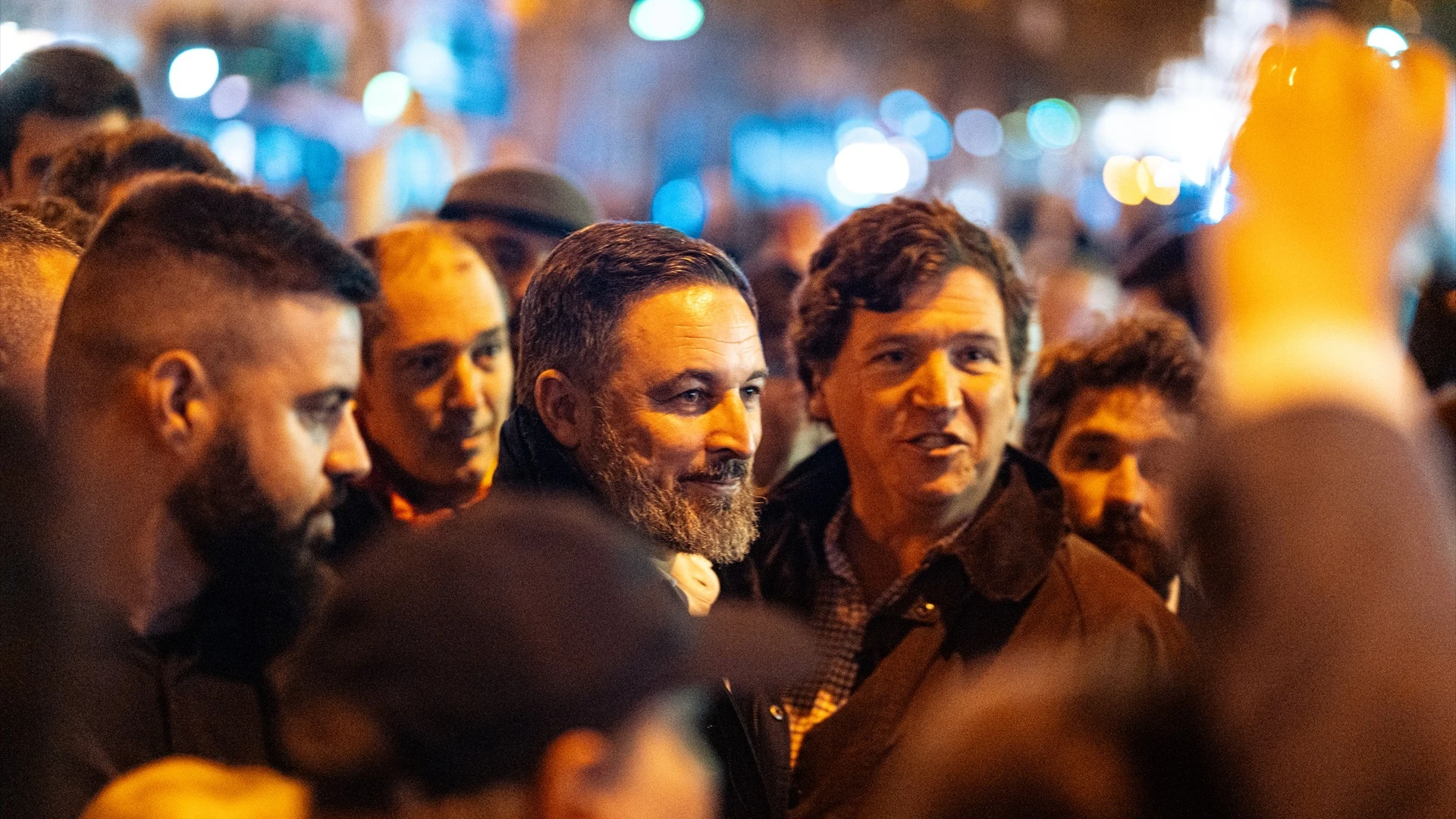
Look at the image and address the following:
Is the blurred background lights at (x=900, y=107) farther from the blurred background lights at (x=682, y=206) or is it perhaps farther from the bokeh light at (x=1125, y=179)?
the blurred background lights at (x=682, y=206)

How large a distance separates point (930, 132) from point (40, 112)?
31.7 metres

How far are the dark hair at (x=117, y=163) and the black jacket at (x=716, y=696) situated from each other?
1.79 meters

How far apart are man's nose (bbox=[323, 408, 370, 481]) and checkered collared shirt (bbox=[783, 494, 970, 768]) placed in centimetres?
113

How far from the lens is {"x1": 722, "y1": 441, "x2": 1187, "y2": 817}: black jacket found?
10.1 feet

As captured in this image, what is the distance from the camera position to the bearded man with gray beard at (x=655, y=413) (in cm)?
289

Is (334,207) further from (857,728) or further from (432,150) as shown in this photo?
(857,728)

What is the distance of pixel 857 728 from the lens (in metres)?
3.15

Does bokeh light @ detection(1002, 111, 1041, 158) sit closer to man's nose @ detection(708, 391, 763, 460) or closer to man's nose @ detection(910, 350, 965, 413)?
man's nose @ detection(910, 350, 965, 413)

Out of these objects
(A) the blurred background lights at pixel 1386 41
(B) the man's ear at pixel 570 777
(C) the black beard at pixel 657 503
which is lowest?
(C) the black beard at pixel 657 503

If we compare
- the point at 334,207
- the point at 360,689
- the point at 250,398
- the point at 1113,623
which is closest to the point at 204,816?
the point at 360,689

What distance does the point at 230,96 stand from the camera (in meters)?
10.4

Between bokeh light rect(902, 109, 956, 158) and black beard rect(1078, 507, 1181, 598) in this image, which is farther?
bokeh light rect(902, 109, 956, 158)

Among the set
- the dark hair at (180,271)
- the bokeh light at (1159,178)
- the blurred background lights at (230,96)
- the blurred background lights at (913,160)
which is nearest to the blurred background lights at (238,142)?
the blurred background lights at (230,96)

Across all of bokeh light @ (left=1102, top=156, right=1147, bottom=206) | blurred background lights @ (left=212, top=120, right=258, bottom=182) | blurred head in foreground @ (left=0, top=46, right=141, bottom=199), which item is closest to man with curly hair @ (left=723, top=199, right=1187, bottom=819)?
blurred head in foreground @ (left=0, top=46, right=141, bottom=199)
